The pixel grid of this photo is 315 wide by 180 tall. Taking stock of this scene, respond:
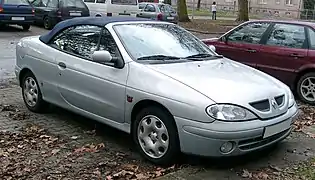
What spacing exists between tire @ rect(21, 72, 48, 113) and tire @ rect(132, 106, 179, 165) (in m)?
2.20

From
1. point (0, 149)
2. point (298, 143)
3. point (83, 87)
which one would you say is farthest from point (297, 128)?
point (0, 149)

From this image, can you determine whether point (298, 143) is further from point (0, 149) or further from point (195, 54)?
point (0, 149)

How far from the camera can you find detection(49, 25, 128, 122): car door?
5480 millimetres

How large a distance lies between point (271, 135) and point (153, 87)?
4.42 ft

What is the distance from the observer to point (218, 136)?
15.0 ft

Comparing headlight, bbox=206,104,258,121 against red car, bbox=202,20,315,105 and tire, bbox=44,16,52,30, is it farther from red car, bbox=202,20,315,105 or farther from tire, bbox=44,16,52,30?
tire, bbox=44,16,52,30

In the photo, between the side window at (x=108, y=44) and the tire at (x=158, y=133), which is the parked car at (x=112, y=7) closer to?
the side window at (x=108, y=44)

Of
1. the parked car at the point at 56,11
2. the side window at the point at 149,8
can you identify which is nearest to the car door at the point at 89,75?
the parked car at the point at 56,11

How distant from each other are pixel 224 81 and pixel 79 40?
2267 mm

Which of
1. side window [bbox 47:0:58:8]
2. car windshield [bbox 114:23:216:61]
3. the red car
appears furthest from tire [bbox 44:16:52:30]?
car windshield [bbox 114:23:216:61]

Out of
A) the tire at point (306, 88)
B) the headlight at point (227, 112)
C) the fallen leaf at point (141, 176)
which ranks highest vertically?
the headlight at point (227, 112)

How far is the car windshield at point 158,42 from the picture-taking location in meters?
5.70

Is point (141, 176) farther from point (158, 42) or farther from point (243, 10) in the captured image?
point (243, 10)

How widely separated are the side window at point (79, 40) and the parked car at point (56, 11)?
14.8m
